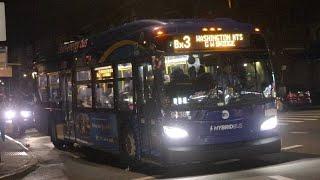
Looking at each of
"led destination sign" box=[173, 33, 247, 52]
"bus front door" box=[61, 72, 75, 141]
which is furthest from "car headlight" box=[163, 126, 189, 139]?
"bus front door" box=[61, 72, 75, 141]

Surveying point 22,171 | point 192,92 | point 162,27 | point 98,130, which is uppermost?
point 162,27

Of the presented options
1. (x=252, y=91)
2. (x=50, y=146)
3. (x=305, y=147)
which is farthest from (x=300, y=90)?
(x=252, y=91)

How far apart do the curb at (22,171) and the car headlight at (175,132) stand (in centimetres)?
381

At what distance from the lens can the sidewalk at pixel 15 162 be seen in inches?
545

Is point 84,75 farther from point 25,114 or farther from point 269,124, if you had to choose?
point 25,114

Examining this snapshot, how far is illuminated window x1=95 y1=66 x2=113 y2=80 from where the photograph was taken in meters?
14.4

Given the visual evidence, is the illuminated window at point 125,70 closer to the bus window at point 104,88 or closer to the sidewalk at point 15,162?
the bus window at point 104,88

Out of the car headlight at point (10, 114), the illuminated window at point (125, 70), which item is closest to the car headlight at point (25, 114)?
the car headlight at point (10, 114)

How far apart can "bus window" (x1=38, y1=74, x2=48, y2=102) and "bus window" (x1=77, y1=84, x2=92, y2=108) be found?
3924 millimetres

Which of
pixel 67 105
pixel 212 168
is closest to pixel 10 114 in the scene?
pixel 67 105

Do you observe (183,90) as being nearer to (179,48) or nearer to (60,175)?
(179,48)

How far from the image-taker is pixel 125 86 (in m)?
13.6

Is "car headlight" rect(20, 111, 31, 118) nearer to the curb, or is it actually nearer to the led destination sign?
the curb

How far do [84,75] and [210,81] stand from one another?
204 inches
